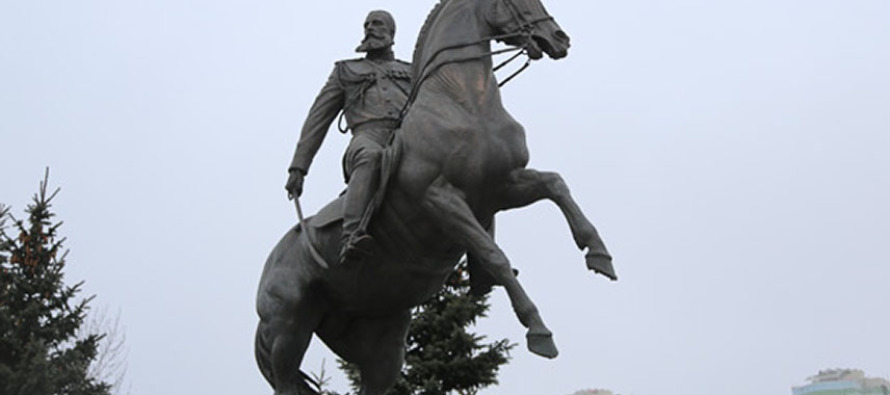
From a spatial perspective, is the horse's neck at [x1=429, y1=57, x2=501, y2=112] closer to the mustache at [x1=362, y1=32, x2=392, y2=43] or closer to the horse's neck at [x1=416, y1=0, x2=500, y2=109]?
the horse's neck at [x1=416, y1=0, x2=500, y2=109]

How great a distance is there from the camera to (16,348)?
1491cm

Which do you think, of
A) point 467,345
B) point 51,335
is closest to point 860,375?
point 467,345

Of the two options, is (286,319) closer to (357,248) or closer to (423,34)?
(357,248)

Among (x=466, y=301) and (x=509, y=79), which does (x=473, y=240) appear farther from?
(x=466, y=301)

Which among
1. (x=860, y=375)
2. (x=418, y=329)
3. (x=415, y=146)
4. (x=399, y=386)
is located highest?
(x=860, y=375)

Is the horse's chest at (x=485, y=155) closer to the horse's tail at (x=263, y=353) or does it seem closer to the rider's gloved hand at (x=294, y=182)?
the rider's gloved hand at (x=294, y=182)

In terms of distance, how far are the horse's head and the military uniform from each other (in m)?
1.09

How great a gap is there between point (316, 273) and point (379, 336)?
77 centimetres

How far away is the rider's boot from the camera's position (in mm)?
6477

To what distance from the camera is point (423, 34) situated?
7.00 metres

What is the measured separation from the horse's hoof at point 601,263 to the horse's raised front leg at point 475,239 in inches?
16.4

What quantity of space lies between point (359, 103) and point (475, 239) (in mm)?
1763

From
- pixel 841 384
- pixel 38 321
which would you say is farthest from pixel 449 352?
pixel 841 384

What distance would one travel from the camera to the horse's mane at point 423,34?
696 cm
